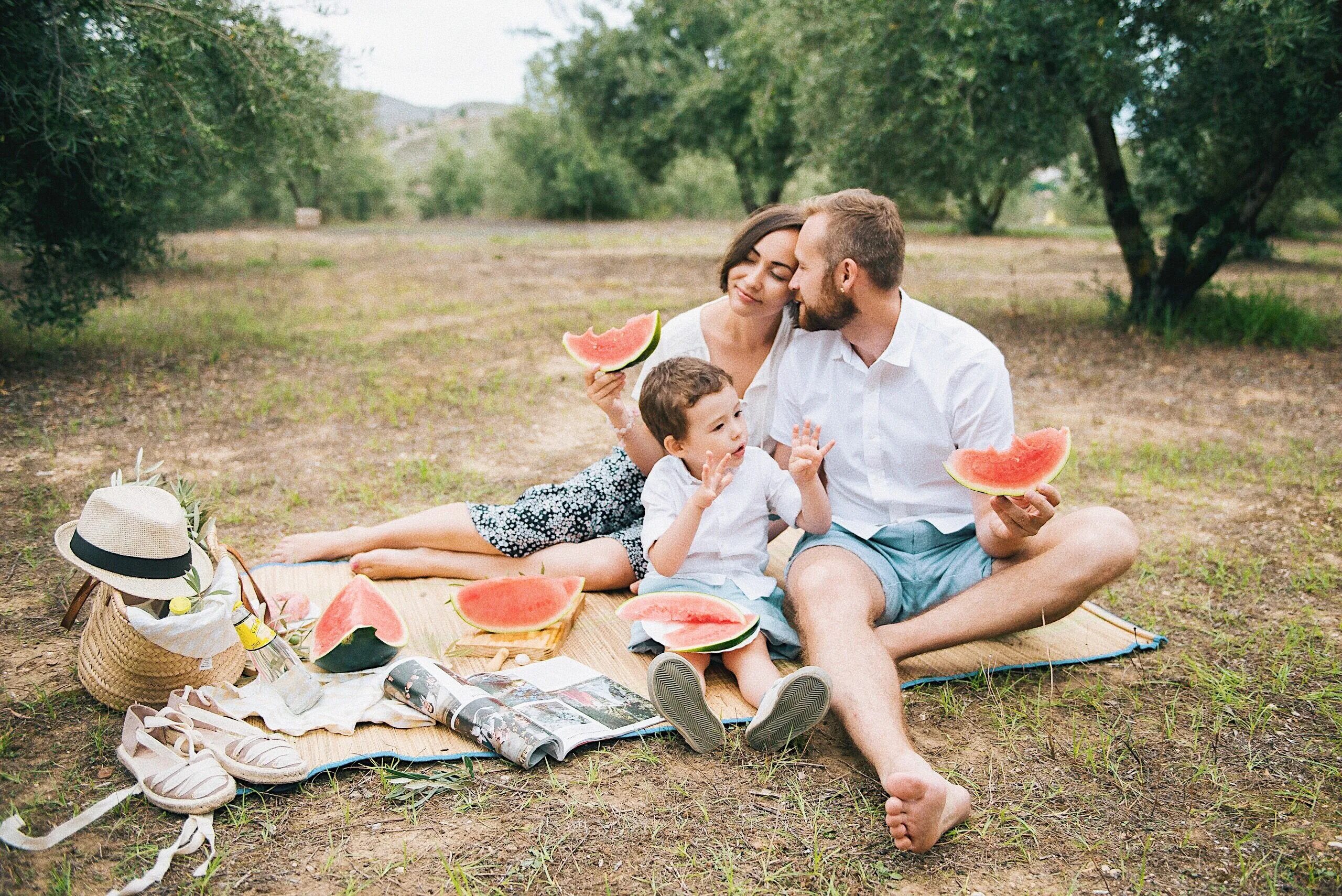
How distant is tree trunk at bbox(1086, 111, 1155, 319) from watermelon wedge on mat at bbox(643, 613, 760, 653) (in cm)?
787

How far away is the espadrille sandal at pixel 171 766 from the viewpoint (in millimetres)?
2547

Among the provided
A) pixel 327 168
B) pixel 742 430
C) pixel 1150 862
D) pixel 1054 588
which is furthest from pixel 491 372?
pixel 1150 862

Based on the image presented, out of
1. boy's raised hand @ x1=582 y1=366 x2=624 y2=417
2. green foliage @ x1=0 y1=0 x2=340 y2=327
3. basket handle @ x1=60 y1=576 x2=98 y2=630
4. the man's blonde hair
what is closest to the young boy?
boy's raised hand @ x1=582 y1=366 x2=624 y2=417

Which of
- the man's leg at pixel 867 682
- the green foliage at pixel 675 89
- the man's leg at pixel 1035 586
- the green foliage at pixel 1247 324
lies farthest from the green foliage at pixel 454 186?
the man's leg at pixel 1035 586

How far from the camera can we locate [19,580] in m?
3.97

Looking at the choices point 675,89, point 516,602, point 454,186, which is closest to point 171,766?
point 516,602

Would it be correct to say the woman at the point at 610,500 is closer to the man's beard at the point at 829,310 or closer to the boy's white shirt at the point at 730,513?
the man's beard at the point at 829,310

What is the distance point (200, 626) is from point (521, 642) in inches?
44.7

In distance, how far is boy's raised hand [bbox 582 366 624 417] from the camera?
3510 millimetres

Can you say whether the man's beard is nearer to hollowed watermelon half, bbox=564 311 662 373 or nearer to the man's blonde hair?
the man's blonde hair

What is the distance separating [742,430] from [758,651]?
0.78 metres

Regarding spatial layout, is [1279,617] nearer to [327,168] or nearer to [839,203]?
[839,203]

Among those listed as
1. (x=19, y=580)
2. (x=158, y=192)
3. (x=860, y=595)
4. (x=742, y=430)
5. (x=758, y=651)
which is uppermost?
(x=158, y=192)

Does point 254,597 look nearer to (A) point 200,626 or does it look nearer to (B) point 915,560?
(A) point 200,626
